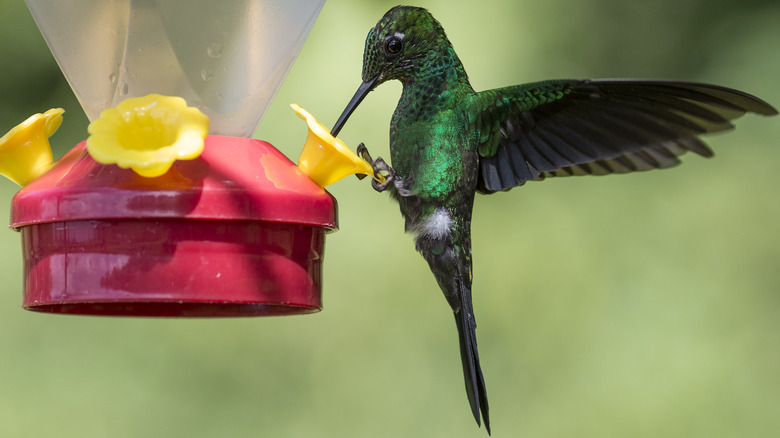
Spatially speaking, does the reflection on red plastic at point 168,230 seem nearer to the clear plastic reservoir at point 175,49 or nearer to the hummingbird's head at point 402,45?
the clear plastic reservoir at point 175,49

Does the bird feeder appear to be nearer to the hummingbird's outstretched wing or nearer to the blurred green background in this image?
the hummingbird's outstretched wing

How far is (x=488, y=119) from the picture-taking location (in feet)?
7.79

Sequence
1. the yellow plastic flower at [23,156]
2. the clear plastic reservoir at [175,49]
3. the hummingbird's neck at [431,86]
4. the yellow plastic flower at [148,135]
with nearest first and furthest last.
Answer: the yellow plastic flower at [148,135], the yellow plastic flower at [23,156], the clear plastic reservoir at [175,49], the hummingbird's neck at [431,86]

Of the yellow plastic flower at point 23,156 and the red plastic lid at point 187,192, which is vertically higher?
the yellow plastic flower at point 23,156

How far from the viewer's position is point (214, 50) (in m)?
2.03

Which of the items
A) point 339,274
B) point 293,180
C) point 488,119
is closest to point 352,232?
point 339,274

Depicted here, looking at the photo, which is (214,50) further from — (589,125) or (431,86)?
(589,125)

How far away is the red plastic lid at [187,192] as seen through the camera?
5.18 feet

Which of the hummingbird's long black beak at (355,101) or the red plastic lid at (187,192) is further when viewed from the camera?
the hummingbird's long black beak at (355,101)

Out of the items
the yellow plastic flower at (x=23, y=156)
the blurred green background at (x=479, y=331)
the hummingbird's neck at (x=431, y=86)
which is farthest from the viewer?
the blurred green background at (x=479, y=331)

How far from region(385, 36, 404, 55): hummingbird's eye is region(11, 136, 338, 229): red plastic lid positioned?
2.00 ft

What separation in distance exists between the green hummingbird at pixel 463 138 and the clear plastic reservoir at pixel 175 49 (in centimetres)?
24

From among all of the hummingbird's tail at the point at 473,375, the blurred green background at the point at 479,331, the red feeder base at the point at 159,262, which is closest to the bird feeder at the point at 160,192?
the red feeder base at the point at 159,262

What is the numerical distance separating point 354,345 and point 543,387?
2.91ft
